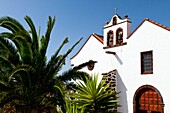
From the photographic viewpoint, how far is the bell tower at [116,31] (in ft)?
59.1

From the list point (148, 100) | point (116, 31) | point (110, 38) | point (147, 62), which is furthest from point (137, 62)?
point (110, 38)

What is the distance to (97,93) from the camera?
13773 millimetres

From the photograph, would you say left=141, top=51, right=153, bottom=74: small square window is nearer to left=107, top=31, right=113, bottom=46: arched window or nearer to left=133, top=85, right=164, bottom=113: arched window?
left=133, top=85, right=164, bottom=113: arched window

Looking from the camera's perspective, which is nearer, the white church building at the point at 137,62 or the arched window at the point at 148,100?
the white church building at the point at 137,62

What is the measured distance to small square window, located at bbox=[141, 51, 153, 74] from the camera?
16.5m

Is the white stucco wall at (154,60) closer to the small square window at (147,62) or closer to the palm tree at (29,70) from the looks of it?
the small square window at (147,62)

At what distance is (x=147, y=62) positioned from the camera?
16672 millimetres

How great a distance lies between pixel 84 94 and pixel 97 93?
71 centimetres

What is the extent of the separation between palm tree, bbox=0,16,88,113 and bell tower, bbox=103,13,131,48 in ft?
17.9

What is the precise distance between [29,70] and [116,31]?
26.9ft

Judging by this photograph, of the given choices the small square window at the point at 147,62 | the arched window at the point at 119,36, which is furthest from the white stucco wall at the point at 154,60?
the arched window at the point at 119,36

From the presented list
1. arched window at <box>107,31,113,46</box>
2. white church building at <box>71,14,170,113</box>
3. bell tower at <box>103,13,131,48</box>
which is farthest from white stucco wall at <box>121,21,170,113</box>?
arched window at <box>107,31,113,46</box>

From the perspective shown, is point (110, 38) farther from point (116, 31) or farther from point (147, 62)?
point (147, 62)

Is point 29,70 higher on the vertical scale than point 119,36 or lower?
lower
